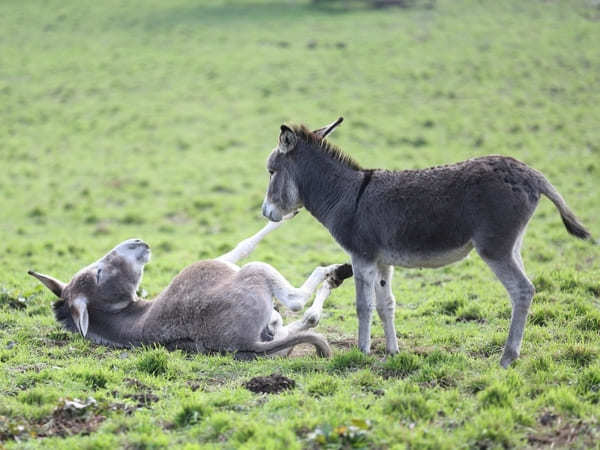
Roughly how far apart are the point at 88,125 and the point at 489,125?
54.2 feet

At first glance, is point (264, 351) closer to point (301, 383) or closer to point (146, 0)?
point (301, 383)

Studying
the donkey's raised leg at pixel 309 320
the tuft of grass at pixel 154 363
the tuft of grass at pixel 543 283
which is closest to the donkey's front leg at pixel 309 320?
the donkey's raised leg at pixel 309 320

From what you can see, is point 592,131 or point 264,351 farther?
point 592,131

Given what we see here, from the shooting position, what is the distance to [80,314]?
8.68 metres

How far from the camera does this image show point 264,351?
8023 mm

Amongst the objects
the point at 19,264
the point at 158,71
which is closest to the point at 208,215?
the point at 19,264

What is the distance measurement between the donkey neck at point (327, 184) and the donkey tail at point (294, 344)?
4.48ft

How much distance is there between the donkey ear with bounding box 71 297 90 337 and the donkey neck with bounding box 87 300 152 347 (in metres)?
0.15

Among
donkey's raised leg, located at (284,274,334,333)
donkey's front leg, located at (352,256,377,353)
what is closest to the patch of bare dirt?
donkey's front leg, located at (352,256,377,353)

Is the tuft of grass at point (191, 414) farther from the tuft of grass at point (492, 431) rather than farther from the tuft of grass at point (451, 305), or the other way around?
the tuft of grass at point (451, 305)

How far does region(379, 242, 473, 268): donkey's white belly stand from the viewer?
7348 mm

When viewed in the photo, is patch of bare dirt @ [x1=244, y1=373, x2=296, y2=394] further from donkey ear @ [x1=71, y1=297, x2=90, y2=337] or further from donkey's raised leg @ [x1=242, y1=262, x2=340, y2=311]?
donkey ear @ [x1=71, y1=297, x2=90, y2=337]

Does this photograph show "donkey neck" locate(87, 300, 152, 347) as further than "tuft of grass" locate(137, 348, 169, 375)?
Yes

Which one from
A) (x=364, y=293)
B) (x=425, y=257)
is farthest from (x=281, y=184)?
(x=425, y=257)
